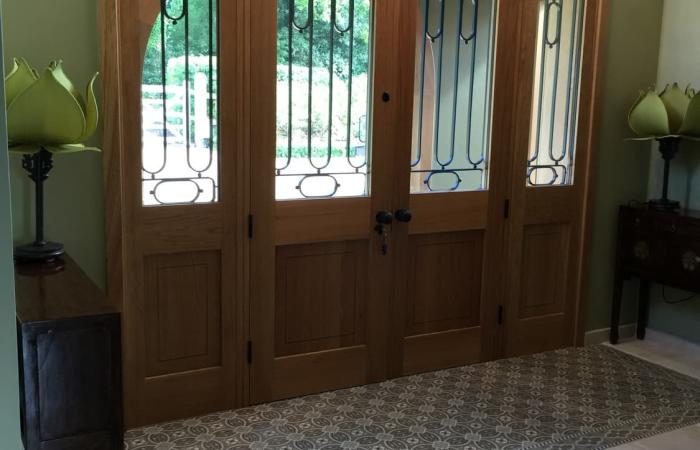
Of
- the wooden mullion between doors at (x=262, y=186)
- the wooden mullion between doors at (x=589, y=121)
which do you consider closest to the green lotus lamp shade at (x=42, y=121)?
the wooden mullion between doors at (x=262, y=186)

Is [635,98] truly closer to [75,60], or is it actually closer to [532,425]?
[532,425]

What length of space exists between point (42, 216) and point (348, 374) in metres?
1.62

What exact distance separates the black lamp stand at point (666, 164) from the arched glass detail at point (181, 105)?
8.05 feet

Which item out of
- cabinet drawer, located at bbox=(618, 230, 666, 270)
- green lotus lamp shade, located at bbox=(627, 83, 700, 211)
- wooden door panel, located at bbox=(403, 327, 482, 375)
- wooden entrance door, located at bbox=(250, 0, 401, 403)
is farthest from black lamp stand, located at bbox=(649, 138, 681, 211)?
wooden entrance door, located at bbox=(250, 0, 401, 403)

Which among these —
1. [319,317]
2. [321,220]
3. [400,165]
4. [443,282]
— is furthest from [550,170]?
[319,317]

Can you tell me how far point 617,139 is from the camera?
418cm

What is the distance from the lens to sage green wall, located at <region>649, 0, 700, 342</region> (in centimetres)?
408

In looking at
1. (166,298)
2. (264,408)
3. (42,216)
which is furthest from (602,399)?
(42,216)

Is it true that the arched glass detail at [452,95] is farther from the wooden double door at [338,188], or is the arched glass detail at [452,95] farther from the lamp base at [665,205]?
the lamp base at [665,205]

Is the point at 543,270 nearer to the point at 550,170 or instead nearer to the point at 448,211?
the point at 550,170

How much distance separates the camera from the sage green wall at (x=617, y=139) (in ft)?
→ 13.4

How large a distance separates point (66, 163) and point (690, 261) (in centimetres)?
305

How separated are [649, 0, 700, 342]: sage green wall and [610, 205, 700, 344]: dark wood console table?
6.4 inches

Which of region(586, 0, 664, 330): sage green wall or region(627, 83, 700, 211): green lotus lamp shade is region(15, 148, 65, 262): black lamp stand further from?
region(627, 83, 700, 211): green lotus lamp shade
